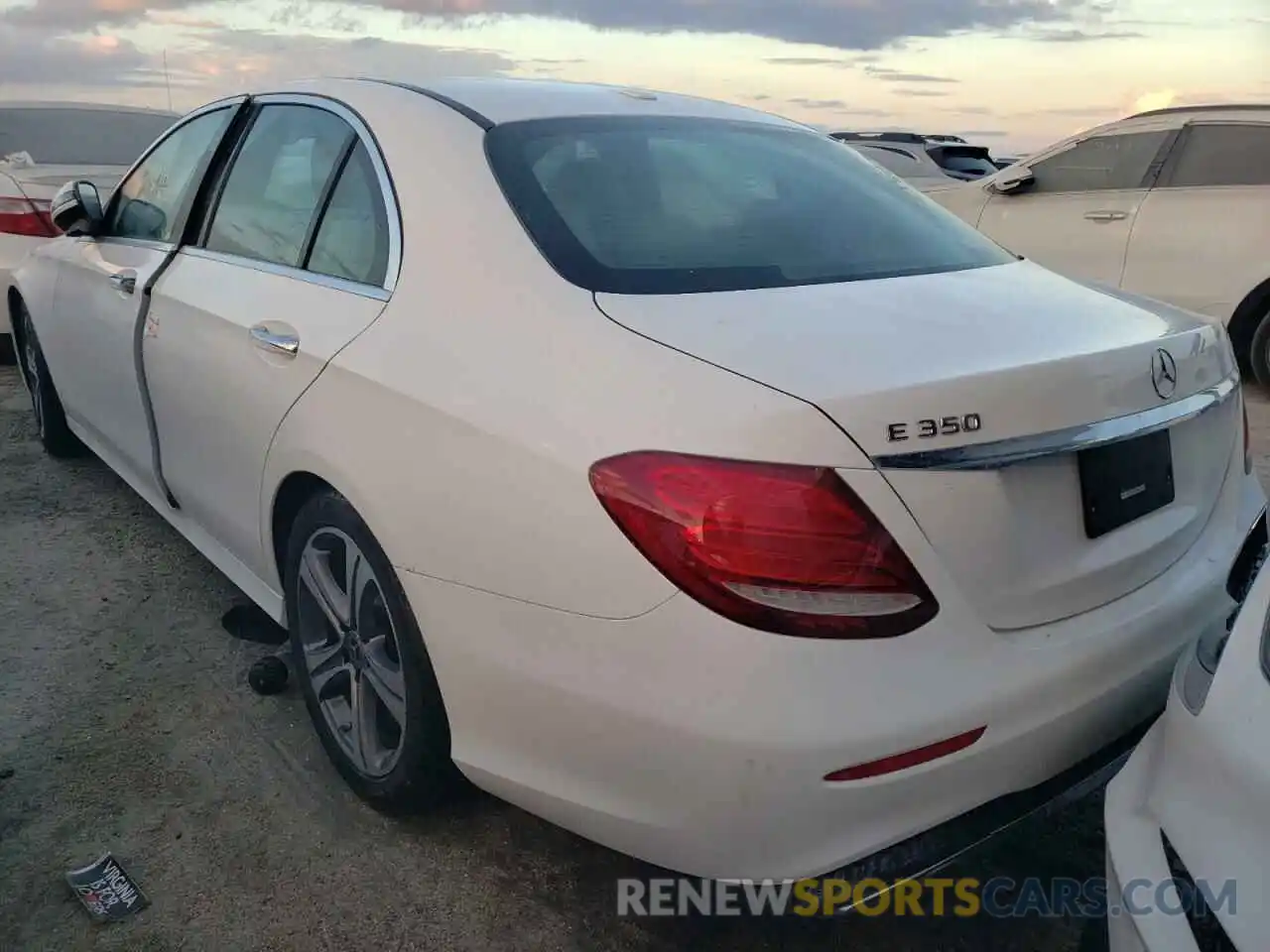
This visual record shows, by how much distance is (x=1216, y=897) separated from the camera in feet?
4.31

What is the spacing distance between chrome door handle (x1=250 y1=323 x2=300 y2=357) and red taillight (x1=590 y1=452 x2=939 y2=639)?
1.14 meters

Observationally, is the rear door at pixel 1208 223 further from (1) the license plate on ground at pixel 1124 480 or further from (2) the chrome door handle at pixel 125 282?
(2) the chrome door handle at pixel 125 282

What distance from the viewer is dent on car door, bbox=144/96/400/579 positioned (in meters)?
2.32

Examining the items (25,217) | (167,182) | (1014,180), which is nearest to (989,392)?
(167,182)

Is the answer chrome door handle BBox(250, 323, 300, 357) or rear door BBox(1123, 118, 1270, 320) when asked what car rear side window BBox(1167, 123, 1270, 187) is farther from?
chrome door handle BBox(250, 323, 300, 357)

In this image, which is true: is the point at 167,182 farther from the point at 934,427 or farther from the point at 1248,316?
the point at 1248,316

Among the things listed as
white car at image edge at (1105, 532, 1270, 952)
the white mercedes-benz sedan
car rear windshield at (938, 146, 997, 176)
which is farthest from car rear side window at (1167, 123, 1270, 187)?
car rear windshield at (938, 146, 997, 176)

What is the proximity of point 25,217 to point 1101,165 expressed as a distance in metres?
6.28

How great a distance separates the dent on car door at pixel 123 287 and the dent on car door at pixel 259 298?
185mm

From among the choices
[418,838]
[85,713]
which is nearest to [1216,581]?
[418,838]

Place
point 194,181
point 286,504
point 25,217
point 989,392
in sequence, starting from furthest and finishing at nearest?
point 25,217
point 194,181
point 286,504
point 989,392

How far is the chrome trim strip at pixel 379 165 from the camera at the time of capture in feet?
7.20

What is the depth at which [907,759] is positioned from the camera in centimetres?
158

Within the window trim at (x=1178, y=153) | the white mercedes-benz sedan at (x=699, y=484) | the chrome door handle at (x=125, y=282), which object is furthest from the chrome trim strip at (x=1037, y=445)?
the window trim at (x=1178, y=153)
